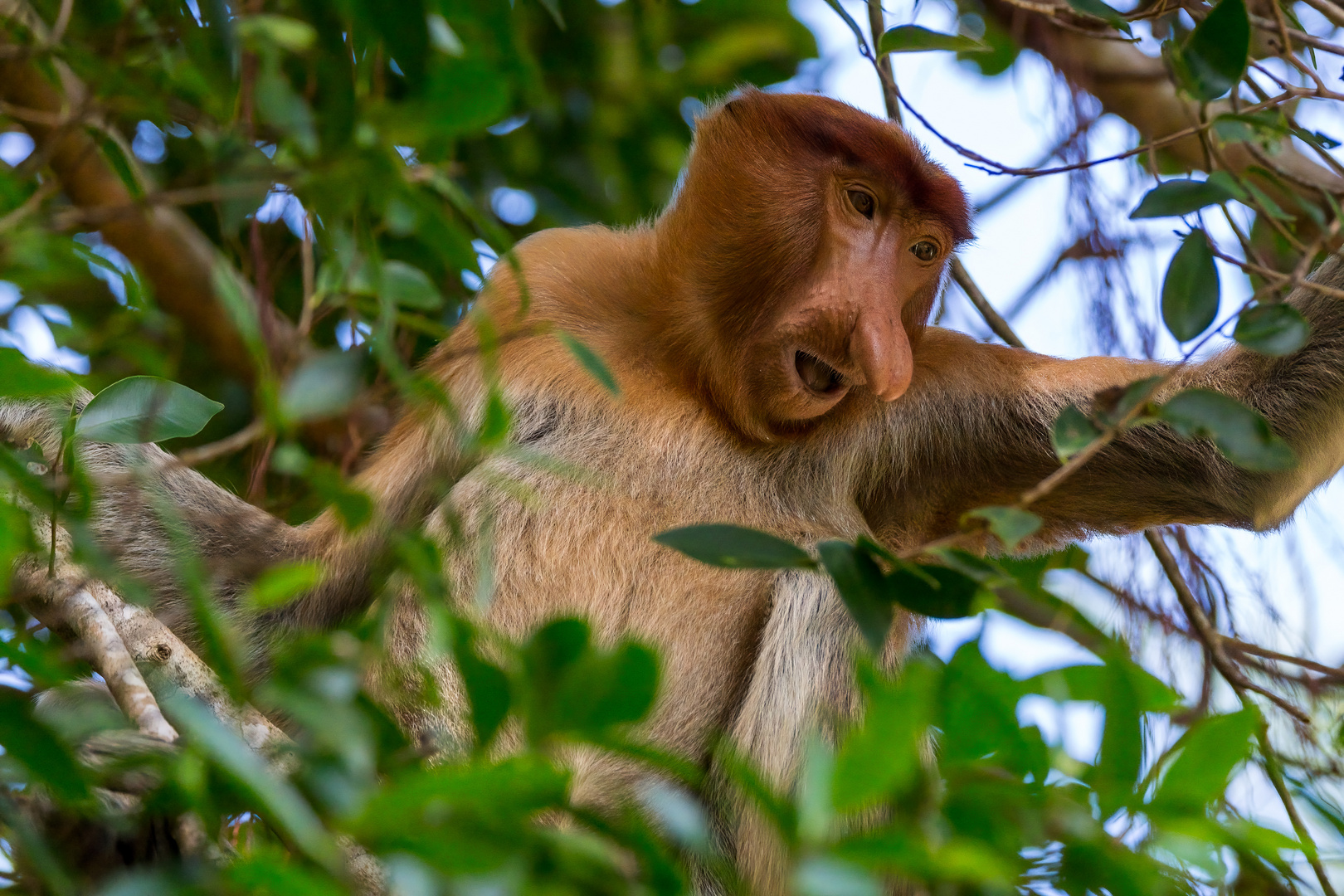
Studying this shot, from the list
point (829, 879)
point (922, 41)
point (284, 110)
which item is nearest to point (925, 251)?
point (922, 41)

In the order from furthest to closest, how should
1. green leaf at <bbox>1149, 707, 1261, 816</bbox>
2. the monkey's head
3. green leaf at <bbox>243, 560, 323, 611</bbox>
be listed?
the monkey's head, green leaf at <bbox>243, 560, 323, 611</bbox>, green leaf at <bbox>1149, 707, 1261, 816</bbox>

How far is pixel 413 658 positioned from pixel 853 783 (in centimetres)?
179

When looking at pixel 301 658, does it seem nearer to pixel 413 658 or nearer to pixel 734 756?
pixel 734 756

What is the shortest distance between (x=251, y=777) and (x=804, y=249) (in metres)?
2.07

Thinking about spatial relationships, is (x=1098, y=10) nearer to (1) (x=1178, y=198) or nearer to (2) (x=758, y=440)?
(1) (x=1178, y=198)

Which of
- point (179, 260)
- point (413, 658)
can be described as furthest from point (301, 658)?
point (179, 260)

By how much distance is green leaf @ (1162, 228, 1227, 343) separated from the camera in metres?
1.71

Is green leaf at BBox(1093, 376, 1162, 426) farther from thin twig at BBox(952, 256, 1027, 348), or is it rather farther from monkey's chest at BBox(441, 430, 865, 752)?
thin twig at BBox(952, 256, 1027, 348)

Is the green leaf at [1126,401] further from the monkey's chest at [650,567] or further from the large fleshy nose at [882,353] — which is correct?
the monkey's chest at [650,567]

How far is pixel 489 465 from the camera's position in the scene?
8.52 ft

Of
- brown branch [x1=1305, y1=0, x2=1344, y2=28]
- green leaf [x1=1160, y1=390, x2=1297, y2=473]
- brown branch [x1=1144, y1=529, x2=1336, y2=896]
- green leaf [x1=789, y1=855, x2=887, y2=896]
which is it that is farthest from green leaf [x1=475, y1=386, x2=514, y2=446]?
brown branch [x1=1305, y1=0, x2=1344, y2=28]

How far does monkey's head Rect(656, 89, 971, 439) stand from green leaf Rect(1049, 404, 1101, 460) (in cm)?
84

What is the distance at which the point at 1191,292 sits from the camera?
67.5 inches

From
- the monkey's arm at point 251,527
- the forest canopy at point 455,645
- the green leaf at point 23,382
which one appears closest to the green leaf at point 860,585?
the forest canopy at point 455,645
